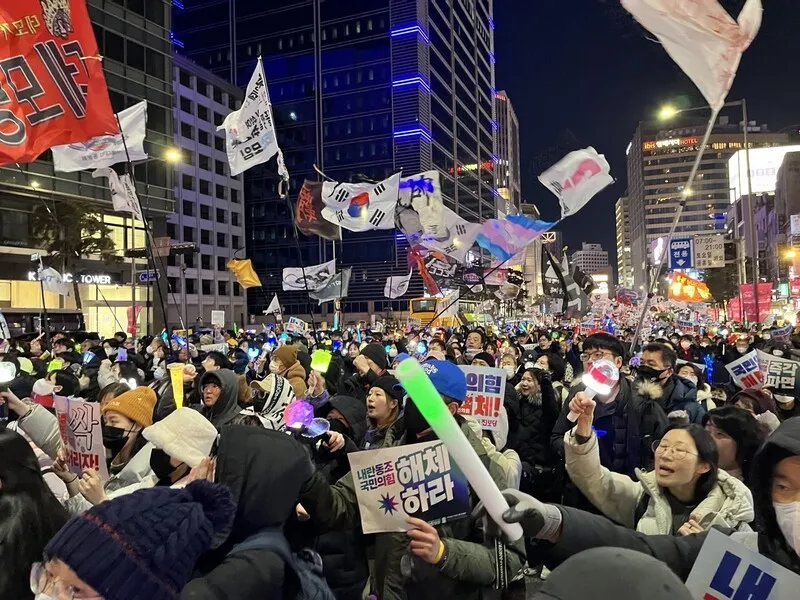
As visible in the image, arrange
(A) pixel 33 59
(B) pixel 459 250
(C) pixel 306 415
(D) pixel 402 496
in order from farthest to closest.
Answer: (B) pixel 459 250
(A) pixel 33 59
(C) pixel 306 415
(D) pixel 402 496

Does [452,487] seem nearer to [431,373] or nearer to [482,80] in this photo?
[431,373]

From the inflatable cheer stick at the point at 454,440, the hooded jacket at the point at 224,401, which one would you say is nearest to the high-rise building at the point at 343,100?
the hooded jacket at the point at 224,401

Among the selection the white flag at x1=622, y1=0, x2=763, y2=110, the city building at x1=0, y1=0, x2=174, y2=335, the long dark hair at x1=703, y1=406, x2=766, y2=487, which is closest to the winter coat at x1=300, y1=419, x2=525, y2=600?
the long dark hair at x1=703, y1=406, x2=766, y2=487

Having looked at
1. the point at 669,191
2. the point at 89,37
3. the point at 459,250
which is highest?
the point at 669,191

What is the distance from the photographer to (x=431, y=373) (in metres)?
3.45

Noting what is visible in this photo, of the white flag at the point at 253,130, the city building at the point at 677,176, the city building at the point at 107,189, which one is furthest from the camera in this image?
the city building at the point at 677,176

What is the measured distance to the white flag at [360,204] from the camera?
1481 cm

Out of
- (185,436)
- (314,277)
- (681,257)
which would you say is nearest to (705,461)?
(185,436)

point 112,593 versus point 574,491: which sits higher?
point 112,593

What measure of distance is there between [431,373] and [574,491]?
6.25 ft

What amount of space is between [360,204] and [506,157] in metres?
155

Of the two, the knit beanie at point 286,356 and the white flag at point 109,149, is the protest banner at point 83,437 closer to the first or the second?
the knit beanie at point 286,356

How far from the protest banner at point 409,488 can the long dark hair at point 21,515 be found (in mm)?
1167

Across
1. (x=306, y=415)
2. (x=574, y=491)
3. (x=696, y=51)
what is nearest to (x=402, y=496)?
(x=306, y=415)
